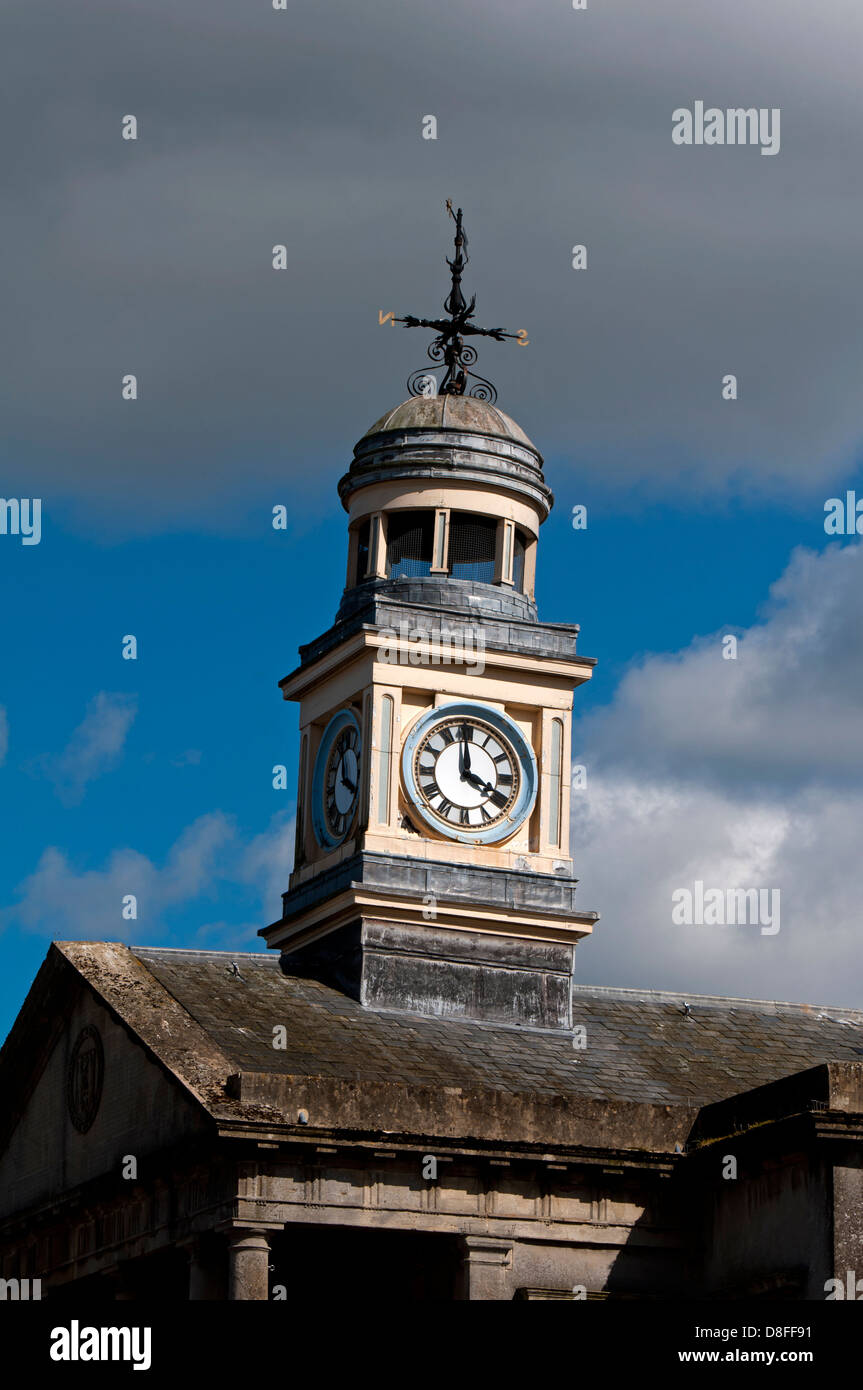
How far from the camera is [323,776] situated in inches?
1987

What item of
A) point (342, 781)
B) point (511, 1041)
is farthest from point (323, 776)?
point (511, 1041)

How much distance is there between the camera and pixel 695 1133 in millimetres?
43125

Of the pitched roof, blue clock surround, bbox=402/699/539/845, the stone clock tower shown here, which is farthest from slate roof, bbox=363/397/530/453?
the pitched roof

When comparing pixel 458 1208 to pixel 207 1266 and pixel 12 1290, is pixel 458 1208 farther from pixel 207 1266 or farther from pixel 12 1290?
pixel 12 1290

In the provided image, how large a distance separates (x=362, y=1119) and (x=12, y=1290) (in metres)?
8.87

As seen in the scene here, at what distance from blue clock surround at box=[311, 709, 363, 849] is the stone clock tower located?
1.7 inches

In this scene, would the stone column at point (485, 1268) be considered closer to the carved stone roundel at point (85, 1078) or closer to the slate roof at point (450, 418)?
the carved stone roundel at point (85, 1078)

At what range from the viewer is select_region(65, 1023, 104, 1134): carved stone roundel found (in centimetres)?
4566

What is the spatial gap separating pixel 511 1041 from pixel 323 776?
682cm

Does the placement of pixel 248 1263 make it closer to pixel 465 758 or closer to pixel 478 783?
→ pixel 478 783

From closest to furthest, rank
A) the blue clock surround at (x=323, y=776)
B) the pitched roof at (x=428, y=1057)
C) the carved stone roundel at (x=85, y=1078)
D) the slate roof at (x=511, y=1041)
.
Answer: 1. the pitched roof at (x=428, y=1057)
2. the slate roof at (x=511, y=1041)
3. the carved stone roundel at (x=85, y=1078)
4. the blue clock surround at (x=323, y=776)

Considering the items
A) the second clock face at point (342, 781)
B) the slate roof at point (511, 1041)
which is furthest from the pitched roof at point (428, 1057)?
the second clock face at point (342, 781)

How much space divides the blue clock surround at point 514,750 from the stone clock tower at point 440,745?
0.12 ft

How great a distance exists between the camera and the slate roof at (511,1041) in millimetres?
43781
